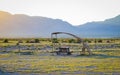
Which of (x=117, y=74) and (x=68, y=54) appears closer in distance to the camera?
(x=117, y=74)

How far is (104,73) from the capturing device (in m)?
21.2

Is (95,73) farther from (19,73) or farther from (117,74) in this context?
(19,73)

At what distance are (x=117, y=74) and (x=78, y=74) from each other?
2.04m

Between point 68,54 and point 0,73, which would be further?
point 68,54

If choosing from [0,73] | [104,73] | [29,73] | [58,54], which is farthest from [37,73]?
[58,54]

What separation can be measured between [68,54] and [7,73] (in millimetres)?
18584

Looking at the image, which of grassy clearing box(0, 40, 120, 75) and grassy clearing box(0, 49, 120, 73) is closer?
grassy clearing box(0, 40, 120, 75)

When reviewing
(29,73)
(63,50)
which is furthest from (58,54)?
(29,73)

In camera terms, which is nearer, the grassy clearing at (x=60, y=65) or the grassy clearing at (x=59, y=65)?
the grassy clearing at (x=60, y=65)

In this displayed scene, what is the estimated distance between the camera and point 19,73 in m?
21.6

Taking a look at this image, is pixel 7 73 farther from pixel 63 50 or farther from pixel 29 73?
pixel 63 50

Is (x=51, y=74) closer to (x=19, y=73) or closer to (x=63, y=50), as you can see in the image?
(x=19, y=73)

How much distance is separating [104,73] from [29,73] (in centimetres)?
406

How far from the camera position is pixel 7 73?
21.6 m
